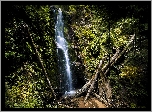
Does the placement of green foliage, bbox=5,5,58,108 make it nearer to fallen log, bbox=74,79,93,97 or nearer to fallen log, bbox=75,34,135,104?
fallen log, bbox=74,79,93,97

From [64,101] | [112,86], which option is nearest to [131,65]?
[112,86]

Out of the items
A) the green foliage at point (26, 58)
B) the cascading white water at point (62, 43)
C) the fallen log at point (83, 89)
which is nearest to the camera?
the green foliage at point (26, 58)

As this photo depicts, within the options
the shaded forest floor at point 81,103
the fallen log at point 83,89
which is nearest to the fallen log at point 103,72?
the fallen log at point 83,89

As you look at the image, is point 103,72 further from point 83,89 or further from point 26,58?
point 26,58

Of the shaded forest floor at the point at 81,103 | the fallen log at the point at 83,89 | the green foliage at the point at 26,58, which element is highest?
the green foliage at the point at 26,58

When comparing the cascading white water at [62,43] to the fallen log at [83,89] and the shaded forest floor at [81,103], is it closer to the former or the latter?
the fallen log at [83,89]

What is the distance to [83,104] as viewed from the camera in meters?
6.02

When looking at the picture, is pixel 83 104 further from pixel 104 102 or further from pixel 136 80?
pixel 136 80

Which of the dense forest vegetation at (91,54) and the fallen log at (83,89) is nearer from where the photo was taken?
the dense forest vegetation at (91,54)

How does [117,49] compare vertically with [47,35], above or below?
below

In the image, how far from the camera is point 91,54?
746 centimetres

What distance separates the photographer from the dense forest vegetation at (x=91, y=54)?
588 cm

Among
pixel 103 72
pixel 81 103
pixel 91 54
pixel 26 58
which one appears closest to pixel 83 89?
pixel 81 103
